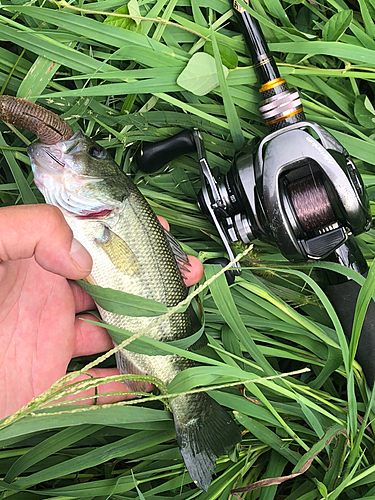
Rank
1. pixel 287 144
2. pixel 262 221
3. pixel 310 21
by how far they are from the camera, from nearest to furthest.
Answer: pixel 287 144 → pixel 262 221 → pixel 310 21

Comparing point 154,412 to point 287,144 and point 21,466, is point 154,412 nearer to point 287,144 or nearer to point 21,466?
point 21,466

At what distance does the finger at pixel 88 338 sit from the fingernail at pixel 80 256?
404 millimetres

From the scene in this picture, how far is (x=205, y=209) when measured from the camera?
183 cm

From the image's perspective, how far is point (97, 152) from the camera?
1627mm

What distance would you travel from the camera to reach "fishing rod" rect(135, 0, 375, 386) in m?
1.58

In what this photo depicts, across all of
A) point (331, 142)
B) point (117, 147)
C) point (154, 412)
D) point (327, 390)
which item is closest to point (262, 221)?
point (331, 142)

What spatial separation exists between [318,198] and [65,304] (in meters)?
1.15

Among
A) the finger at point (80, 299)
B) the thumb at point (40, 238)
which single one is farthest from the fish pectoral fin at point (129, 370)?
the thumb at point (40, 238)

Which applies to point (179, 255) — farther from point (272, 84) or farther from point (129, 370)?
point (272, 84)

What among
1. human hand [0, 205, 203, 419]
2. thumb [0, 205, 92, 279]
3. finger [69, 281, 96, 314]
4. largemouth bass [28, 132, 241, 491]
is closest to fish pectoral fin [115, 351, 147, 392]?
largemouth bass [28, 132, 241, 491]

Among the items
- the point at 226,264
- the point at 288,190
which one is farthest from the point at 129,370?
the point at 288,190

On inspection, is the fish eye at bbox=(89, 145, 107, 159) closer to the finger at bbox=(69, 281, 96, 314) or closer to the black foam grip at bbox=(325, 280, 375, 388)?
the finger at bbox=(69, 281, 96, 314)

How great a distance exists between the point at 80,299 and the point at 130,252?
0.40 meters

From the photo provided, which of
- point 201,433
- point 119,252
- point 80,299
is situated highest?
point 119,252
